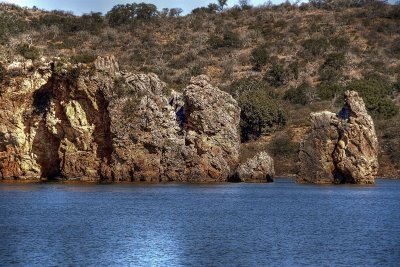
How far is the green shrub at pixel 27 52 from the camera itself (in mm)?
82387

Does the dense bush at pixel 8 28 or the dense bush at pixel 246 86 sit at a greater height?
the dense bush at pixel 8 28

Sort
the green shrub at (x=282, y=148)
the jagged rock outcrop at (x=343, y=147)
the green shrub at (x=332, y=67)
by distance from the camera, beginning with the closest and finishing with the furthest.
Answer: the jagged rock outcrop at (x=343, y=147) → the green shrub at (x=282, y=148) → the green shrub at (x=332, y=67)

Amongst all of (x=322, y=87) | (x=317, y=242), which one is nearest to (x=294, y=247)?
(x=317, y=242)

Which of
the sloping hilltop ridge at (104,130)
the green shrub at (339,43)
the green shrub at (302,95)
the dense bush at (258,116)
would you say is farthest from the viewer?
the green shrub at (339,43)

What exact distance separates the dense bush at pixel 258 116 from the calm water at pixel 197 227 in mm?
39629

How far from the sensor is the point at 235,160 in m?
78.1

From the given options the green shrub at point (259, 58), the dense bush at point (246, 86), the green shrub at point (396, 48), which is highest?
the green shrub at point (396, 48)

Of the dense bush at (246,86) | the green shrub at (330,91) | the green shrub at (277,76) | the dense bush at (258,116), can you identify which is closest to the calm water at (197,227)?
the dense bush at (258,116)

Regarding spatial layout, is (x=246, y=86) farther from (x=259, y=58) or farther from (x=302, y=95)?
(x=259, y=58)

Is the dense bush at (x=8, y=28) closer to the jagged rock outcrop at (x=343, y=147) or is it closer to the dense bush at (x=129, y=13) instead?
the dense bush at (x=129, y=13)

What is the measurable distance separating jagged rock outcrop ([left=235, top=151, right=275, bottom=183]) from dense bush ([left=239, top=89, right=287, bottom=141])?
25.7 meters

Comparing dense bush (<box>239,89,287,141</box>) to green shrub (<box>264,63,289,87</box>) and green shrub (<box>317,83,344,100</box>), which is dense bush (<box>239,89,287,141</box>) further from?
green shrub (<box>264,63,289,87</box>)

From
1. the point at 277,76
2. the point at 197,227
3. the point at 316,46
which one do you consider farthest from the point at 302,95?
the point at 197,227

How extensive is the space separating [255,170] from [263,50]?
60.4 m
